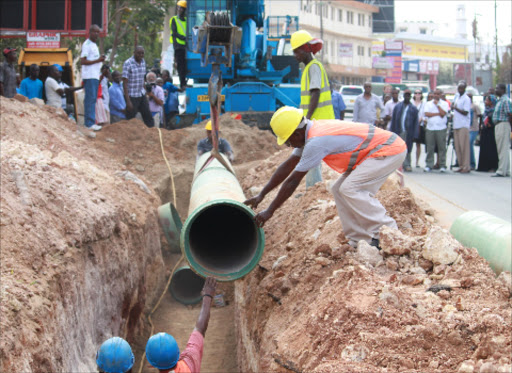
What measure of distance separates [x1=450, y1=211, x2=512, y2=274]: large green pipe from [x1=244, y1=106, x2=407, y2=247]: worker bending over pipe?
913mm

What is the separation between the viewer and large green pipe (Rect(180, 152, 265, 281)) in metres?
5.64

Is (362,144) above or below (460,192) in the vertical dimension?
A: above

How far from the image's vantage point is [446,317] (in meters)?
3.63

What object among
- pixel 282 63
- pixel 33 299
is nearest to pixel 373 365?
pixel 33 299

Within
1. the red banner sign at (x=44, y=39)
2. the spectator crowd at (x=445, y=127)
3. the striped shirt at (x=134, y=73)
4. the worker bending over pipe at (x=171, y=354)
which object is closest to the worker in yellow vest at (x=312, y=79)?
the worker bending over pipe at (x=171, y=354)

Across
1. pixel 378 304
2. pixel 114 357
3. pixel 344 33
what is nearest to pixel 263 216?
pixel 378 304

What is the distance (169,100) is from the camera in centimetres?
1434

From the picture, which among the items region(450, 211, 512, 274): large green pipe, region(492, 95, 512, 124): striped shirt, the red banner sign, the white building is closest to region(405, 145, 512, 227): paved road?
region(492, 95, 512, 124): striped shirt

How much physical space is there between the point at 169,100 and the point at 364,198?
32.3 feet

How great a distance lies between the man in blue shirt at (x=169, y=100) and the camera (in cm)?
1414

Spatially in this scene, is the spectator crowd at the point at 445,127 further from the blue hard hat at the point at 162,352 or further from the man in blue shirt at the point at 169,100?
the blue hard hat at the point at 162,352

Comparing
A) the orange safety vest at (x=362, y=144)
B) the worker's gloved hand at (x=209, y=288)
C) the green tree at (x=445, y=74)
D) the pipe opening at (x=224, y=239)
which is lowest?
the worker's gloved hand at (x=209, y=288)

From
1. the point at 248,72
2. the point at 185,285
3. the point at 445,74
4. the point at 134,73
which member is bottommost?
the point at 185,285

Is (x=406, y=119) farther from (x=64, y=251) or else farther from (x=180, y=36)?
(x=64, y=251)
